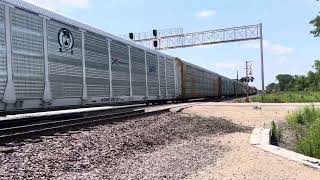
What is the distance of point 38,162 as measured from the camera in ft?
24.1

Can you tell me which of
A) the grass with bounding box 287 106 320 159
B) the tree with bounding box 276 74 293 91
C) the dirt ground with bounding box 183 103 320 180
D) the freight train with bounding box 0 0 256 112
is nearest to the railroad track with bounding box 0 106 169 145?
the freight train with bounding box 0 0 256 112

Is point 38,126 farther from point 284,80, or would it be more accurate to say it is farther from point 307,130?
point 284,80

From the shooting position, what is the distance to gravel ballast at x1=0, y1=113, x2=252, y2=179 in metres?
6.92

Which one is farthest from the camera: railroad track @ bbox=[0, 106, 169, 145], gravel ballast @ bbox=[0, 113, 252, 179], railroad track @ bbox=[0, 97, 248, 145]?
railroad track @ bbox=[0, 97, 248, 145]

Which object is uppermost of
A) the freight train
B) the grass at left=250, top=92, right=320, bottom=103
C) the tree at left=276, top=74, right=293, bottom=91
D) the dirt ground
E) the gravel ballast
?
the tree at left=276, top=74, right=293, bottom=91

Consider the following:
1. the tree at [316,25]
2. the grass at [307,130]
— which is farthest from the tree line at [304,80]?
the grass at [307,130]

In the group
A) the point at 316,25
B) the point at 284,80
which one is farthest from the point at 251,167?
the point at 284,80

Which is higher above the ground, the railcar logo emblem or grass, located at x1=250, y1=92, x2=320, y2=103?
the railcar logo emblem

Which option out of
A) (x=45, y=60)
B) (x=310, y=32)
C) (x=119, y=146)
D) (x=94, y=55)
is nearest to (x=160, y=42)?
(x=310, y=32)

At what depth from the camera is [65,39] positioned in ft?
48.6

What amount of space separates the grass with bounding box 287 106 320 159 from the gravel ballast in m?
2.02

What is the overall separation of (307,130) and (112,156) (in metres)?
9.14

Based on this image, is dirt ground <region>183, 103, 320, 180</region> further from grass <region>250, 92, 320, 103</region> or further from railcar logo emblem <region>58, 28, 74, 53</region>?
grass <region>250, 92, 320, 103</region>

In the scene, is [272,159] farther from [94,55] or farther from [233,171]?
[94,55]
